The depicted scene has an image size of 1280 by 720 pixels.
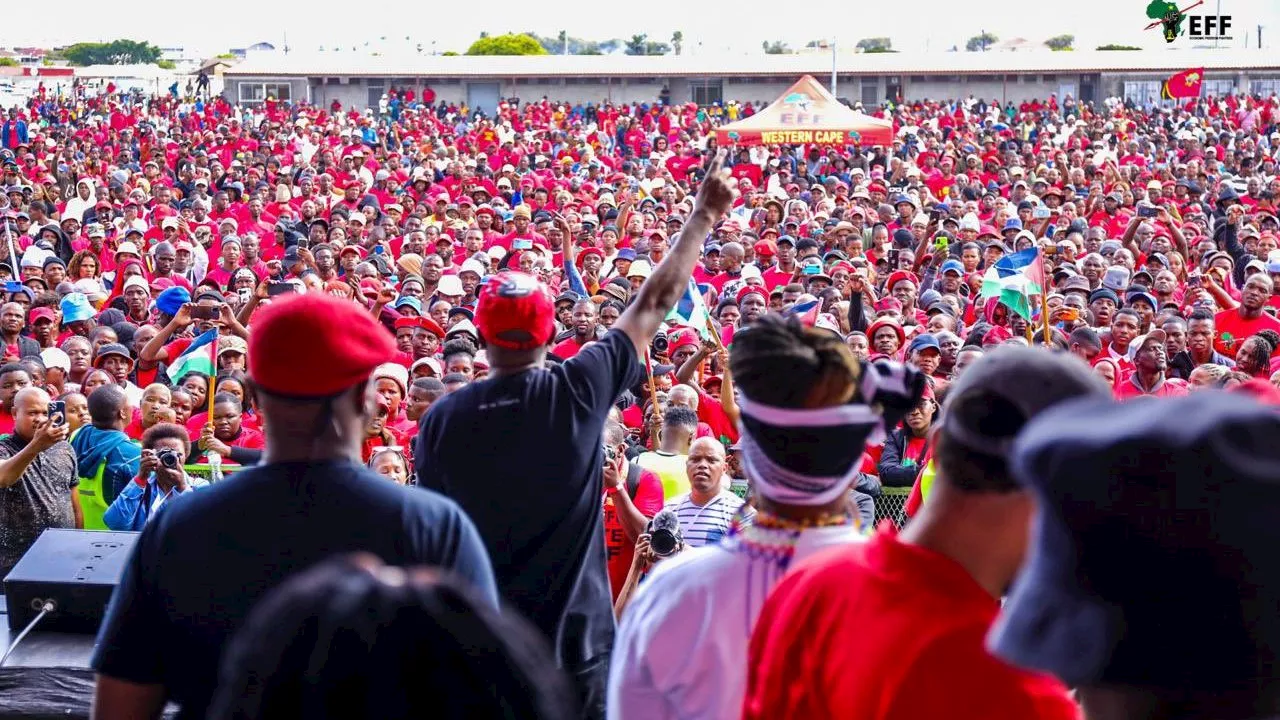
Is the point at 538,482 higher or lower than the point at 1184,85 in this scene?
lower

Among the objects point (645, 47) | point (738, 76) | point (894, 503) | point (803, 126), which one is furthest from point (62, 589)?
point (645, 47)

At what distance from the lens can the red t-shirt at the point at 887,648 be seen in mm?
1798

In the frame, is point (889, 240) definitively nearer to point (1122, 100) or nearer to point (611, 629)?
point (611, 629)

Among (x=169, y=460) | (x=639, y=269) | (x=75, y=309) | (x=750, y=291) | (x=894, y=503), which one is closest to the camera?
(x=169, y=460)

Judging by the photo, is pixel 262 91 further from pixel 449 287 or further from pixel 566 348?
pixel 566 348

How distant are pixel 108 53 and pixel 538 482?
120821mm

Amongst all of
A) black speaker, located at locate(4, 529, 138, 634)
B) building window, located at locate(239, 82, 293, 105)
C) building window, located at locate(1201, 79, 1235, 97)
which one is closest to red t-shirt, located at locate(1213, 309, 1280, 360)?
black speaker, located at locate(4, 529, 138, 634)

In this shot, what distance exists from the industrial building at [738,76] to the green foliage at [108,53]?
244ft

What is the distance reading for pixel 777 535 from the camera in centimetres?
250

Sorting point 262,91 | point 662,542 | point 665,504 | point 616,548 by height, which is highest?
point 262,91

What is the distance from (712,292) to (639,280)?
0.60 metres

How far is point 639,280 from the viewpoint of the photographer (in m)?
12.4

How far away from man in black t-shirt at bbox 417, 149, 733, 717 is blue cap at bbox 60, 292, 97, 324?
761 cm

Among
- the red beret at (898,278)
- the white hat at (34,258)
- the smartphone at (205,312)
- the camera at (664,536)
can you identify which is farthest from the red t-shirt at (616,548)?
the white hat at (34,258)
